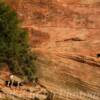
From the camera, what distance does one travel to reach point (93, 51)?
1883 centimetres

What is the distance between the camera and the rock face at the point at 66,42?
18.5 m

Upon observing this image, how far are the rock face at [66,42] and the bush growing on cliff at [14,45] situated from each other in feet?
1.01

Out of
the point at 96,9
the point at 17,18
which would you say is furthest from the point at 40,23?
the point at 96,9

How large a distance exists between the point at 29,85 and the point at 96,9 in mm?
3590

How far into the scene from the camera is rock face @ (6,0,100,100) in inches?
728

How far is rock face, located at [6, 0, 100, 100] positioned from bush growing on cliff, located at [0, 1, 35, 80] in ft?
1.01

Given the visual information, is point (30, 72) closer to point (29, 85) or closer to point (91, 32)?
point (29, 85)

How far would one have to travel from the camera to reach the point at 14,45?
18.9 m

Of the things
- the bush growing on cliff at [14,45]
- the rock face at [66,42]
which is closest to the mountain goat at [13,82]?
the bush growing on cliff at [14,45]

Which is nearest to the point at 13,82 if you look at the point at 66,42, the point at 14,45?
the point at 14,45

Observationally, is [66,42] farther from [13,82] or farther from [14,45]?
[13,82]

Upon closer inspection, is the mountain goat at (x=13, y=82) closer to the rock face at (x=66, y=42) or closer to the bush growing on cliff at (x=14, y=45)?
the bush growing on cliff at (x=14, y=45)

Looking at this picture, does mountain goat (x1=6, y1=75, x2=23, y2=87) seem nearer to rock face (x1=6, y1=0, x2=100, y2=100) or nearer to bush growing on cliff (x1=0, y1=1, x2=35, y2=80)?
bush growing on cliff (x1=0, y1=1, x2=35, y2=80)

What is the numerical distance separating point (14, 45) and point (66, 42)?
1.84m
